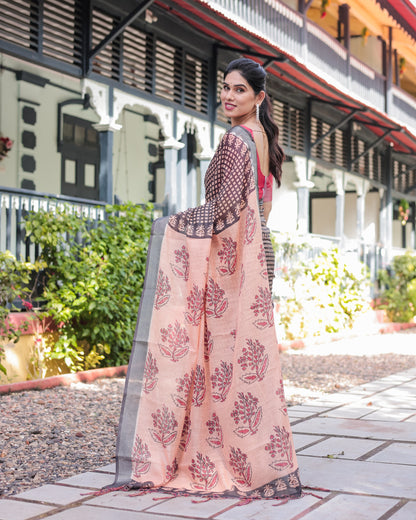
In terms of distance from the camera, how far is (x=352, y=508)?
3139mm

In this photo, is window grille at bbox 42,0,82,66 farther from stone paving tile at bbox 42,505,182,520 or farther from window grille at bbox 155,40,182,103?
stone paving tile at bbox 42,505,182,520

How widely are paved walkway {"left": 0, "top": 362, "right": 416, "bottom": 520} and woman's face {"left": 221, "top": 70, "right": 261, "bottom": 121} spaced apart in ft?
5.70

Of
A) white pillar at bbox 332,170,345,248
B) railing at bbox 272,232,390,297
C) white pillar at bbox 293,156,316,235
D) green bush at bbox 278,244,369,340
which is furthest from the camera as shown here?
white pillar at bbox 332,170,345,248

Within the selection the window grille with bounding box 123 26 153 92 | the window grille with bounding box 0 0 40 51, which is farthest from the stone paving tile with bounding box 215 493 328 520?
the window grille with bounding box 123 26 153 92

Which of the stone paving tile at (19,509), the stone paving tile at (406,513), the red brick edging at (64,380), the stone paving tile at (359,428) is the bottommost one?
the stone paving tile at (19,509)

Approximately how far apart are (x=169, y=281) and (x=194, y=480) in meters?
0.87

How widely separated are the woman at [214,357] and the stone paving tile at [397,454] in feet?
2.93

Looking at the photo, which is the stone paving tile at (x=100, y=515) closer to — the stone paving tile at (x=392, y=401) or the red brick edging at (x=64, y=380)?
the stone paving tile at (x=392, y=401)

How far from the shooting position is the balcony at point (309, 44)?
11.3 metres

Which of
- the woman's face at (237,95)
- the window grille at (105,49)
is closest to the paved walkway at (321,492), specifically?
the woman's face at (237,95)

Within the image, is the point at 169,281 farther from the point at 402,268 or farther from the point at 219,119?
the point at 402,268

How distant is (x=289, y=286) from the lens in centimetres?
1258

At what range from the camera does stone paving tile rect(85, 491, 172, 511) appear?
3.16m

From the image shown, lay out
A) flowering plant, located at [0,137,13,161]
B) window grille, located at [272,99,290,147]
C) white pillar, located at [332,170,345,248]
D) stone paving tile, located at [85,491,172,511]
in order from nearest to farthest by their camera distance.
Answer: stone paving tile, located at [85,491,172,511], flowering plant, located at [0,137,13,161], window grille, located at [272,99,290,147], white pillar, located at [332,170,345,248]
